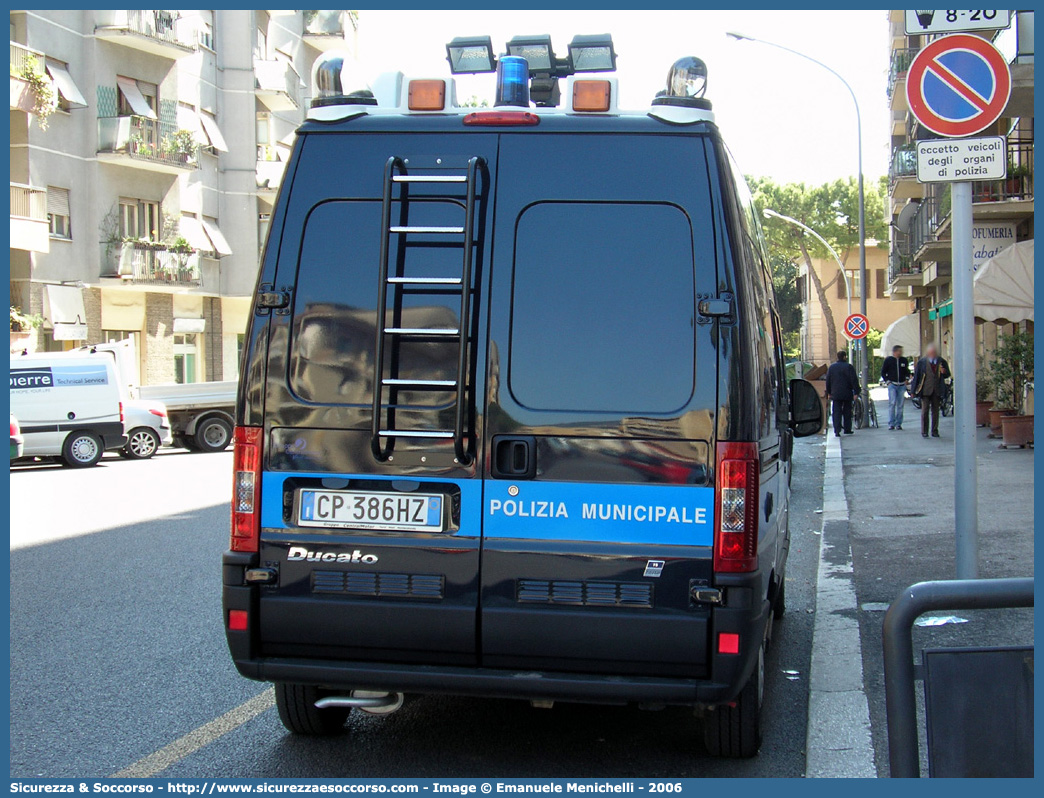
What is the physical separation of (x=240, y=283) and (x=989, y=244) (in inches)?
961

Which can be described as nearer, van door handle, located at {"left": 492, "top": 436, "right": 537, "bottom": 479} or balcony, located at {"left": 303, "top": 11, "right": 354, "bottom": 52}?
van door handle, located at {"left": 492, "top": 436, "right": 537, "bottom": 479}

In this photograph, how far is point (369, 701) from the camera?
14.2ft

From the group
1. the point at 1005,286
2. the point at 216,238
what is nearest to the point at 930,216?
Answer: the point at 1005,286

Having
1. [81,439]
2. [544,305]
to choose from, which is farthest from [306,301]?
[81,439]

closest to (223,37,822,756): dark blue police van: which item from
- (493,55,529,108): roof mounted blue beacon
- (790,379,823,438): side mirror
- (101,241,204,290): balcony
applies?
(493,55,529,108): roof mounted blue beacon

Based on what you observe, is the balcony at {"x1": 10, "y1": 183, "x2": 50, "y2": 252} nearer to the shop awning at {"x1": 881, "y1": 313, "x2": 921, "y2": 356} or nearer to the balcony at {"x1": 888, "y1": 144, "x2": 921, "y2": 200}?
the balcony at {"x1": 888, "y1": 144, "x2": 921, "y2": 200}

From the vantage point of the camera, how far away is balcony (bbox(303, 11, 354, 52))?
4447cm

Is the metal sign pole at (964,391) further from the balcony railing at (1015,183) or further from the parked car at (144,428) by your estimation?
the parked car at (144,428)

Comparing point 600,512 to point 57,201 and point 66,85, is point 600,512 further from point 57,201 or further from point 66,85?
point 66,85

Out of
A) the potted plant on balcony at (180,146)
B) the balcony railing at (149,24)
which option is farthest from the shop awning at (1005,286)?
the potted plant on balcony at (180,146)

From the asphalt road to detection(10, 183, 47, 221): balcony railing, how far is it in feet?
67.3

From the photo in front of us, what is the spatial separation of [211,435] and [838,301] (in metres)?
62.7

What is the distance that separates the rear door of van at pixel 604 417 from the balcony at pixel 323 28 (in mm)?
42502

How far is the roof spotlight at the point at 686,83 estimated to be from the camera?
4.23 m
